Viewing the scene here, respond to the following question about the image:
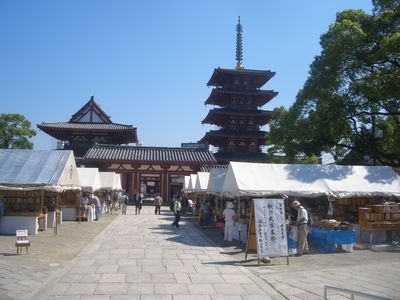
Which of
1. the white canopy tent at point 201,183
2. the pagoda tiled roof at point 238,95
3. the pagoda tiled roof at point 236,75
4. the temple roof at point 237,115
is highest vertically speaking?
the pagoda tiled roof at point 236,75

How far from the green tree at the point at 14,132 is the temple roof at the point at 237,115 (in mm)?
18732

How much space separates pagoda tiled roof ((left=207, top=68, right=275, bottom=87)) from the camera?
46125mm

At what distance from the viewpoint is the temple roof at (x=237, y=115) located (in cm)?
4550

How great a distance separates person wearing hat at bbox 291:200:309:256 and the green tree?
39.2 meters

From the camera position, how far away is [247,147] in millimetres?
46406

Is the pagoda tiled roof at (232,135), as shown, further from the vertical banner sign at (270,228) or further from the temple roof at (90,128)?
the vertical banner sign at (270,228)

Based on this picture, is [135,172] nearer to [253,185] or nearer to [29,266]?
[253,185]

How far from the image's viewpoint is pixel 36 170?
17.6 meters

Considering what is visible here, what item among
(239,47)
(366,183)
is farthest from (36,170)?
(239,47)

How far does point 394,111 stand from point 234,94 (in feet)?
75.1

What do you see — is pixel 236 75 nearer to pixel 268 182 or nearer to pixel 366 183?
pixel 366 183

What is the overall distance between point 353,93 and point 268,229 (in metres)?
14.9

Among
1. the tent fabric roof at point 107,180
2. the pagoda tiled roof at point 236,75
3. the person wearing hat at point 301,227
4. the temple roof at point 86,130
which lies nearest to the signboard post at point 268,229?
the person wearing hat at point 301,227

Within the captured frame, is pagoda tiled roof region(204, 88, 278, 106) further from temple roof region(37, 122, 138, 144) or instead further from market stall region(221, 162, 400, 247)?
market stall region(221, 162, 400, 247)
